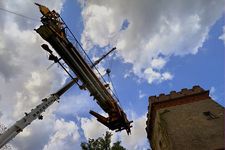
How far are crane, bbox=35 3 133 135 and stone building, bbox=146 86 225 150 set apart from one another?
2.72 meters

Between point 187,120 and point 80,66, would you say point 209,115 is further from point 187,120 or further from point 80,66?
point 80,66

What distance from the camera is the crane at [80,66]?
48.9 ft

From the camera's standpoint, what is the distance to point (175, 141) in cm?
1712

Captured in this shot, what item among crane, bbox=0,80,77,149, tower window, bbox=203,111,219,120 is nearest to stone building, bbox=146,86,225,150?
tower window, bbox=203,111,219,120

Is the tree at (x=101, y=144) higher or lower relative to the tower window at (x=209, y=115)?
higher

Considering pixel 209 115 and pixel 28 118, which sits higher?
pixel 209 115

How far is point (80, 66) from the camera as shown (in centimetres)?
1617

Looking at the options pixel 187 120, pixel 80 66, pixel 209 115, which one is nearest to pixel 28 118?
pixel 80 66

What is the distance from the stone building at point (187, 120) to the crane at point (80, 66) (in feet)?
8.91

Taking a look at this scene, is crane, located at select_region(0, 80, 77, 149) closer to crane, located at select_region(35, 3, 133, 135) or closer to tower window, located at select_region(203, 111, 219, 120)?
crane, located at select_region(35, 3, 133, 135)

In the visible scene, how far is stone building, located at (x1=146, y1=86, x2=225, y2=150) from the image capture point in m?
16.8

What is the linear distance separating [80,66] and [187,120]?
A: 8.09 m

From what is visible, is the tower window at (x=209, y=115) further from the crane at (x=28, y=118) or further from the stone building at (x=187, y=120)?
the crane at (x=28, y=118)

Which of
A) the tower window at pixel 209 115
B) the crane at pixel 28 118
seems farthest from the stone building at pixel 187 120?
the crane at pixel 28 118
